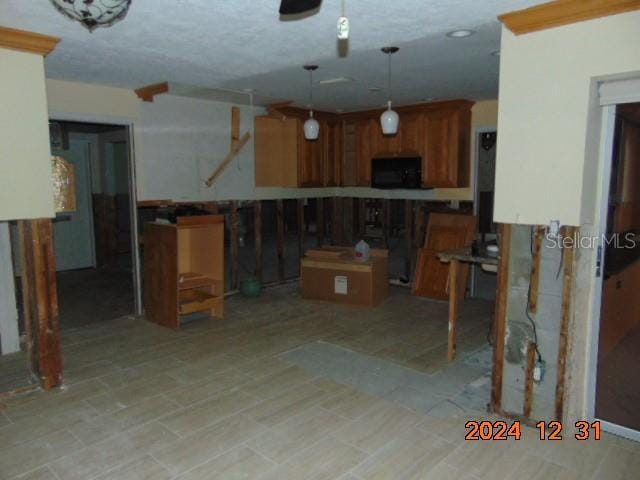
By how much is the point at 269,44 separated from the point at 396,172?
293 cm

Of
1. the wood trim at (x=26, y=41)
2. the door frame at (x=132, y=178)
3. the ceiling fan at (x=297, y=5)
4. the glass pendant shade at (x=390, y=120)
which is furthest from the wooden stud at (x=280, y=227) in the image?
the ceiling fan at (x=297, y=5)

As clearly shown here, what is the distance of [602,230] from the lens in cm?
251

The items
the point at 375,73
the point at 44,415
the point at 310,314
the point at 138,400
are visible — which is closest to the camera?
the point at 44,415

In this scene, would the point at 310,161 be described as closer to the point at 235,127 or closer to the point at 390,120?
the point at 235,127

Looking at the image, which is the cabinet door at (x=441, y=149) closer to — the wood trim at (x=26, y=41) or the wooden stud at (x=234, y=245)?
the wooden stud at (x=234, y=245)

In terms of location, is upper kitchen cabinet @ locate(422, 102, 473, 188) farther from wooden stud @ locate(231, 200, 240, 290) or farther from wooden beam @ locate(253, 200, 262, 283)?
wooden stud @ locate(231, 200, 240, 290)

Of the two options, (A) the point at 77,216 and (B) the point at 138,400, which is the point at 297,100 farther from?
(A) the point at 77,216

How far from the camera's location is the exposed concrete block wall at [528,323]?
2.56 metres

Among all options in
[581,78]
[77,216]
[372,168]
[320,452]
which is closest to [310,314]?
[372,168]

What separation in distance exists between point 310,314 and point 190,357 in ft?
4.93

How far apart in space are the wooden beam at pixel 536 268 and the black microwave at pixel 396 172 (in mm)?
3041

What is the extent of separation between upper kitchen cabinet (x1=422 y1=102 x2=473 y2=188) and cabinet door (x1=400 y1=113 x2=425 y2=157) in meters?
0.06

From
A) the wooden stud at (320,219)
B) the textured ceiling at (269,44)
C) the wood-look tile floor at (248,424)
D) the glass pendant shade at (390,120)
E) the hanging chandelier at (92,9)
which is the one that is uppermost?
the textured ceiling at (269,44)

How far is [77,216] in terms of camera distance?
7230mm
